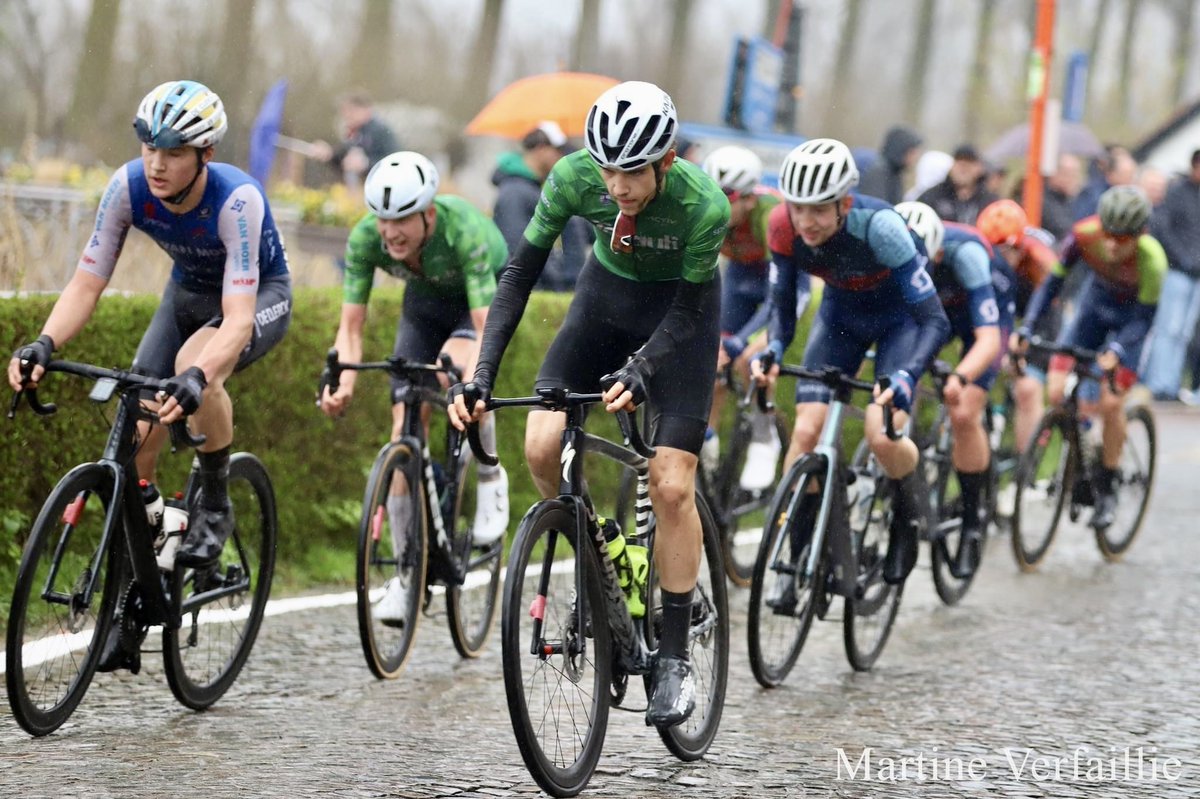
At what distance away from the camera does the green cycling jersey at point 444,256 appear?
7.41 m

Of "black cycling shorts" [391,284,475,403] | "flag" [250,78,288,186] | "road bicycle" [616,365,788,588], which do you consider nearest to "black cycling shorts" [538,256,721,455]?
"black cycling shorts" [391,284,475,403]

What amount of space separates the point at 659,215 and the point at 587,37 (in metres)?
26.1

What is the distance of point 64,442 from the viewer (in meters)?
7.66

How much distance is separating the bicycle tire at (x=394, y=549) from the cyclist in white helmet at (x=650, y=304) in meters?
1.32

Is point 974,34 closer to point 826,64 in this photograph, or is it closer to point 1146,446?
point 826,64

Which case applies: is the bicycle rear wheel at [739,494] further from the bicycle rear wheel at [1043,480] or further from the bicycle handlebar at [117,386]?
the bicycle handlebar at [117,386]

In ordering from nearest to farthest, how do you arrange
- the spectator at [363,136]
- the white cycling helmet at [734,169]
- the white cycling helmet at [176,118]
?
the white cycling helmet at [176,118] → the white cycling helmet at [734,169] → the spectator at [363,136]

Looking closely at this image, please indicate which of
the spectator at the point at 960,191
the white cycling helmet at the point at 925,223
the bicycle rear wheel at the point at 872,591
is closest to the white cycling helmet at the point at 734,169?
the white cycling helmet at the point at 925,223

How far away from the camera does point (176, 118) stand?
6055 mm

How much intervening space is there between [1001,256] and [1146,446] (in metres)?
2.23

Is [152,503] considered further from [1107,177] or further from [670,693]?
[1107,177]

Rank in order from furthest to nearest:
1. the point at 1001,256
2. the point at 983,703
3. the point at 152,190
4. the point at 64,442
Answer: the point at 1001,256 < the point at 64,442 < the point at 983,703 < the point at 152,190

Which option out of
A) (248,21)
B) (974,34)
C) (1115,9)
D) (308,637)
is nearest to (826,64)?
(974,34)

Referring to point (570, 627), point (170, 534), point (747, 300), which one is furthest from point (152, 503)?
point (747, 300)
